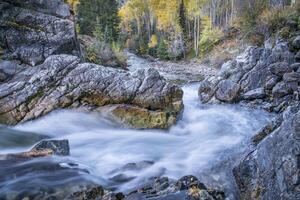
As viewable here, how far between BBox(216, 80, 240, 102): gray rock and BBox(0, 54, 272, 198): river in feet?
5.43

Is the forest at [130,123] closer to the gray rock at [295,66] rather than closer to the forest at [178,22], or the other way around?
the gray rock at [295,66]

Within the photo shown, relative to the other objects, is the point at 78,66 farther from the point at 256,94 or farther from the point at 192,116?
the point at 256,94

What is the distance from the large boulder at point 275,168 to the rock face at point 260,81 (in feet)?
27.8

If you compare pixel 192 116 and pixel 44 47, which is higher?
pixel 44 47

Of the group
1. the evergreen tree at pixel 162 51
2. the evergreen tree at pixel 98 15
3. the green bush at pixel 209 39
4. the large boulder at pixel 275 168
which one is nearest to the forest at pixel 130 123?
the large boulder at pixel 275 168

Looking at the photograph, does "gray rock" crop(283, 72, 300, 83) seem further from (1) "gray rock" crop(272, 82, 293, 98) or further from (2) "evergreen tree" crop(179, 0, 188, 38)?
(2) "evergreen tree" crop(179, 0, 188, 38)

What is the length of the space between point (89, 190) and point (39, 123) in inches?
215

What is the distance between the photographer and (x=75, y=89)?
12.1 m

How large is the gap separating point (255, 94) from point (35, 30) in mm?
9322

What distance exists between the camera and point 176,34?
152ft

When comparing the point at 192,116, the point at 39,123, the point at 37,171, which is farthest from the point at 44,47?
the point at 37,171

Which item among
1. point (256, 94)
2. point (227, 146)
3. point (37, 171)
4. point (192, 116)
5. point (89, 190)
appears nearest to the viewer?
point (89, 190)

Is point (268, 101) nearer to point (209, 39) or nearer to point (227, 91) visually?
point (227, 91)

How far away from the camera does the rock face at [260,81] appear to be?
14805 mm
